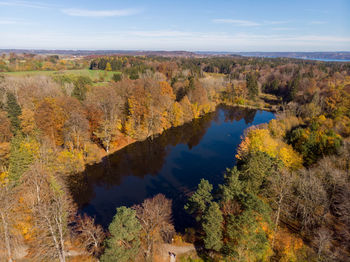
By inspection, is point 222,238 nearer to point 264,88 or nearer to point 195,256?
point 195,256

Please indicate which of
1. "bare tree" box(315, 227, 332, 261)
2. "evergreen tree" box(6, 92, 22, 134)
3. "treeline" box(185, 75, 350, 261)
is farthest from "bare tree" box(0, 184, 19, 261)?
"bare tree" box(315, 227, 332, 261)

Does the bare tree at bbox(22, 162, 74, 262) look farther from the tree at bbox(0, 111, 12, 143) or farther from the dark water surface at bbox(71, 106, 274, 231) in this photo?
the tree at bbox(0, 111, 12, 143)

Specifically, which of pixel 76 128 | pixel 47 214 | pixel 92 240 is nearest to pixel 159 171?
→ pixel 76 128

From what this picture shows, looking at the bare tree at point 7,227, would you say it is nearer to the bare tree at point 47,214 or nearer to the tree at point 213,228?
the bare tree at point 47,214

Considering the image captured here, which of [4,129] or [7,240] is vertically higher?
[4,129]

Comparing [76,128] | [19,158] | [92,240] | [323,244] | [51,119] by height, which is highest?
[51,119]

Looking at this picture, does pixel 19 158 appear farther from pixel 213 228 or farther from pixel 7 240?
pixel 213 228
